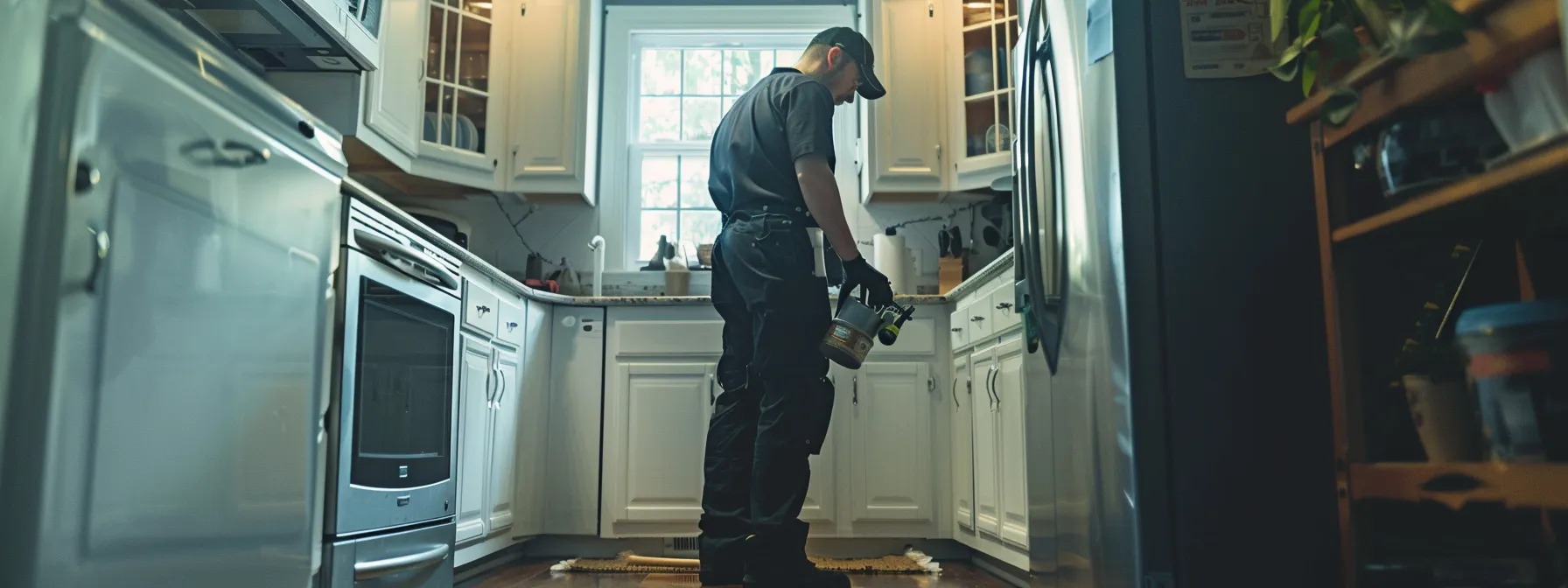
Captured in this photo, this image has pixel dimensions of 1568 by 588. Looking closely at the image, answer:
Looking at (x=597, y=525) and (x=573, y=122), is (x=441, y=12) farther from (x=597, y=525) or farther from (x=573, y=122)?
(x=597, y=525)

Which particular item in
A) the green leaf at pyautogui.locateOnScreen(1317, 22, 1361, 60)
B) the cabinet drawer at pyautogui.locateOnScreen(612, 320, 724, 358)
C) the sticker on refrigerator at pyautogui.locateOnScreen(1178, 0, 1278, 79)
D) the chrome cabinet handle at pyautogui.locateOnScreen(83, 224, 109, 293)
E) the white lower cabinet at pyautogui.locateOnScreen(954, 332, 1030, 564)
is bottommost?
the white lower cabinet at pyautogui.locateOnScreen(954, 332, 1030, 564)

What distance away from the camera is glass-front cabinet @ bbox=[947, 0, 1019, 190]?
12.3 ft

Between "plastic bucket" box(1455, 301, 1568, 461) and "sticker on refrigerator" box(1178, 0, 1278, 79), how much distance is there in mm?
487

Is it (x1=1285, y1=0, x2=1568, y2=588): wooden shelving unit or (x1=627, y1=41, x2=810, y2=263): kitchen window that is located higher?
(x1=627, y1=41, x2=810, y2=263): kitchen window

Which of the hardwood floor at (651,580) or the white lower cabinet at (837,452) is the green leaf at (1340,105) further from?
the white lower cabinet at (837,452)

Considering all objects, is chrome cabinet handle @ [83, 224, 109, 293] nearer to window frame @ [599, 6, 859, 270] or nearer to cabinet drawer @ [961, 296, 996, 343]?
cabinet drawer @ [961, 296, 996, 343]

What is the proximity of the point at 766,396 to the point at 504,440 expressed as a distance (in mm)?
1178

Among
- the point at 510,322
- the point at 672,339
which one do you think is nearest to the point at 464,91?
the point at 510,322

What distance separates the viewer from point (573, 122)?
3.87m

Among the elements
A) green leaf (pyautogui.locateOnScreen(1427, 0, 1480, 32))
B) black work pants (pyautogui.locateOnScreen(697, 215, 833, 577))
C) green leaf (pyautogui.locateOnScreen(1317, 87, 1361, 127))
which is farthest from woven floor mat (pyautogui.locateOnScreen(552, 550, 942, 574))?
green leaf (pyautogui.locateOnScreen(1427, 0, 1480, 32))

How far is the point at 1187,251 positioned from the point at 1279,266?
115 mm

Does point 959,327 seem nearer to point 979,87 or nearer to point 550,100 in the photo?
point 979,87

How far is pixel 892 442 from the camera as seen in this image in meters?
3.52

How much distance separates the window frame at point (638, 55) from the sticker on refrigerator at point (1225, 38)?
2854mm
